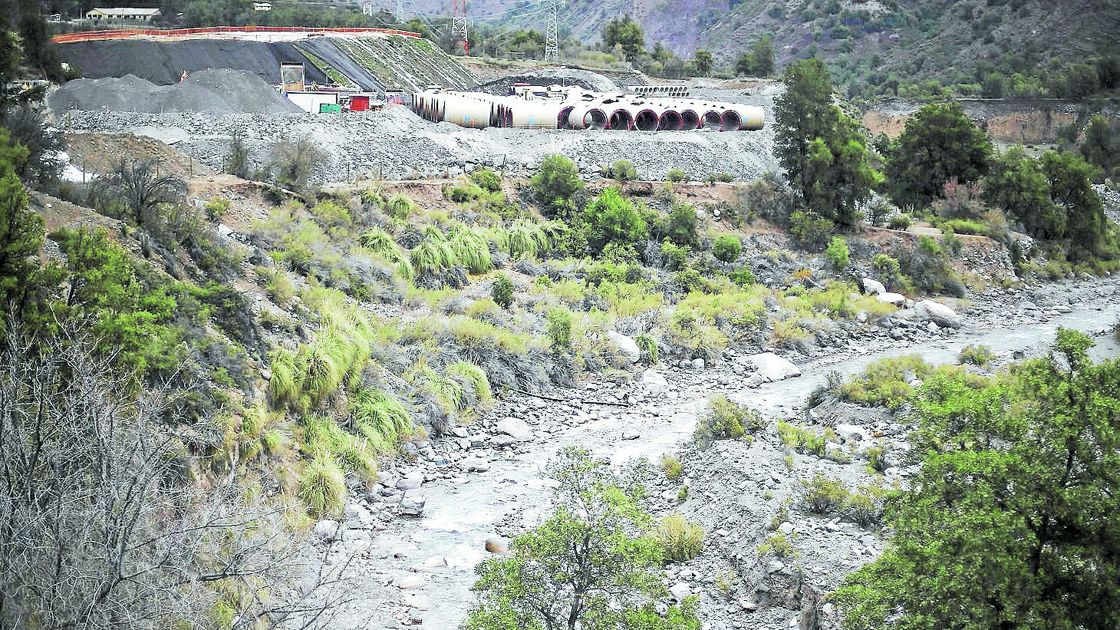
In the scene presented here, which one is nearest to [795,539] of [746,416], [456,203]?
[746,416]

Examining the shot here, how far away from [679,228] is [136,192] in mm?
20523

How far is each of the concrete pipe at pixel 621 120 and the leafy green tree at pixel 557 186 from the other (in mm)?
11425

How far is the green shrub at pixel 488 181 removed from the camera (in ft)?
124

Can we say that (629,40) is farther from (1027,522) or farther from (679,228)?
(1027,522)

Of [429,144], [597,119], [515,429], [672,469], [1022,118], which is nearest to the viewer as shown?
[672,469]

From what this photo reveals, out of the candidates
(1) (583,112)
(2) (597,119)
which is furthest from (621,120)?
(1) (583,112)

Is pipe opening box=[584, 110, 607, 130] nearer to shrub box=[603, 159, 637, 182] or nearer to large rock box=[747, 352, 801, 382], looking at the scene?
shrub box=[603, 159, 637, 182]

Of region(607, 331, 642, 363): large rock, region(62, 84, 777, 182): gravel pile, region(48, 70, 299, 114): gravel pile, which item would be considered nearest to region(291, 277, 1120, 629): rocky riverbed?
region(607, 331, 642, 363): large rock

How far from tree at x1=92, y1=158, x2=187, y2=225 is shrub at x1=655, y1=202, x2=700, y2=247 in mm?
18619

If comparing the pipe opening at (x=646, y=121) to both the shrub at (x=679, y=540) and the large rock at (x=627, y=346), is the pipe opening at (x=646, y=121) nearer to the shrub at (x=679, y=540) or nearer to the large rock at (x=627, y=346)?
the large rock at (x=627, y=346)

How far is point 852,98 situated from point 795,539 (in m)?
80.5

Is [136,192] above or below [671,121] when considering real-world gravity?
above

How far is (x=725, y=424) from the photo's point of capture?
74.4ft

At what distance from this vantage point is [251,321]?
21.6 metres
